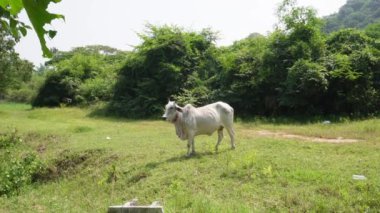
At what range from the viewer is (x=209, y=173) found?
8031mm

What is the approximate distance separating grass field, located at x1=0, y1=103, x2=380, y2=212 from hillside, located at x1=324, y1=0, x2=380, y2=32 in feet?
142

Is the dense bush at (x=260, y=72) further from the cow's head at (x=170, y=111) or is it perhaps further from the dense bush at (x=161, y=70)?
the cow's head at (x=170, y=111)

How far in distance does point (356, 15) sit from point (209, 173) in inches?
2344

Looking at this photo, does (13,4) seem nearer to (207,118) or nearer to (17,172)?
(207,118)

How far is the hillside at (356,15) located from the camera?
5662cm

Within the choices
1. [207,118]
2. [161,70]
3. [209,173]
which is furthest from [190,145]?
[161,70]

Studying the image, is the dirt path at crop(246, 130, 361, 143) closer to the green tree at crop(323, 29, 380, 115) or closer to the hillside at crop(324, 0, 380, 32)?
the green tree at crop(323, 29, 380, 115)

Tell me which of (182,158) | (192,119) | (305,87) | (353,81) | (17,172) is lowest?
(17,172)

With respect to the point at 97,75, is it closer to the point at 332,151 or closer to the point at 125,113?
the point at 125,113

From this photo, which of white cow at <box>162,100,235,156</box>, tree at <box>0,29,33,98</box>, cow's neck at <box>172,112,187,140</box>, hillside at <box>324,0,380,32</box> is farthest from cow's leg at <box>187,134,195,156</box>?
hillside at <box>324,0,380,32</box>

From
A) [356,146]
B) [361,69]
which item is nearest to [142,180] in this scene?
[356,146]

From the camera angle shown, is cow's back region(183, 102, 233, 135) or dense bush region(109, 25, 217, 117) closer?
cow's back region(183, 102, 233, 135)

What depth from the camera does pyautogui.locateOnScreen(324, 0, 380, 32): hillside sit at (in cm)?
5662

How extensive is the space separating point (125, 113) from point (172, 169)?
12.9 meters
